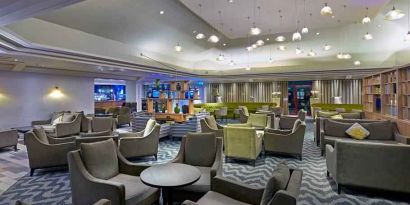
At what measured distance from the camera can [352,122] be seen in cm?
586

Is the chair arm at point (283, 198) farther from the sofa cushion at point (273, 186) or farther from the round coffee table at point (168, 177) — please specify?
the round coffee table at point (168, 177)

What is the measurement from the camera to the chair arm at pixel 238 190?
2.27 m

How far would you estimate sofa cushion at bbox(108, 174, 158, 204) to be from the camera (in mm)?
2518

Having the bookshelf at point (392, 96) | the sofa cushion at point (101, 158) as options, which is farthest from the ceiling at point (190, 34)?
the sofa cushion at point (101, 158)

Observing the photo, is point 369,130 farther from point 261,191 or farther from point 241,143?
point 261,191

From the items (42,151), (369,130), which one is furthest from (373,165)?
(42,151)

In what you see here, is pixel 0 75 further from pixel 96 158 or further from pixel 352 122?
pixel 352 122

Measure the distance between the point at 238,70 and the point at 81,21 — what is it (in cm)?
939

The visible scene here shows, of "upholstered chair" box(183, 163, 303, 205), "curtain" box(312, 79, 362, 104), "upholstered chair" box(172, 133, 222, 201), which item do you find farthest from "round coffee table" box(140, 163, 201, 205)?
"curtain" box(312, 79, 362, 104)

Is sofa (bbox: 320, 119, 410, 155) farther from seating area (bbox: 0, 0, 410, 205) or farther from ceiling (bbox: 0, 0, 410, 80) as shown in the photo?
ceiling (bbox: 0, 0, 410, 80)

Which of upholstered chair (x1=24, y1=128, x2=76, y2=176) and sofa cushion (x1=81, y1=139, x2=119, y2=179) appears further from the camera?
upholstered chair (x1=24, y1=128, x2=76, y2=176)

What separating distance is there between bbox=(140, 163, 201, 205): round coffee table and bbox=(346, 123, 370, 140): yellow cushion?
4.50 m

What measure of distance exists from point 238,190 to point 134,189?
Answer: 3.94 feet

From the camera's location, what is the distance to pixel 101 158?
2.99 metres
